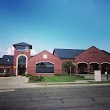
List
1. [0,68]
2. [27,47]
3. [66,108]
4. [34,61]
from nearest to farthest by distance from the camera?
[66,108]
[34,61]
[27,47]
[0,68]

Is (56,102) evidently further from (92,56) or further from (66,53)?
(66,53)

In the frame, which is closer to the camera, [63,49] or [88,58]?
[88,58]

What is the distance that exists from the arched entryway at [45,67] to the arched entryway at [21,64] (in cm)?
453

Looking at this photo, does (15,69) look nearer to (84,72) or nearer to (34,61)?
(34,61)

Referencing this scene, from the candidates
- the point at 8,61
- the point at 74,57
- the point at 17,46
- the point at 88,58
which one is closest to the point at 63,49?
the point at 74,57

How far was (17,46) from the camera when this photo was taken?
48.8m

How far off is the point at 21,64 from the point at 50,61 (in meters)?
8.99

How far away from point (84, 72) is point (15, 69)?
Answer: 21282mm

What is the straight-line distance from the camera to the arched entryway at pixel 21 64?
47241 mm

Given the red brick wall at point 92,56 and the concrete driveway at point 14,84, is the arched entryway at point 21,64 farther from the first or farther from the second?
the concrete driveway at point 14,84

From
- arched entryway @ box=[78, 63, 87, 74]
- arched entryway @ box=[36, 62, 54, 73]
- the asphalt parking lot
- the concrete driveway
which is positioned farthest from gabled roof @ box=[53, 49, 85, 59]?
the asphalt parking lot

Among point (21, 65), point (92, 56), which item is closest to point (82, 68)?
point (92, 56)

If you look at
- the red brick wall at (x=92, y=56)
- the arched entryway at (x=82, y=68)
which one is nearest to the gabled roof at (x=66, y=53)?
the red brick wall at (x=92, y=56)

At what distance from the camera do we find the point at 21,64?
47312 millimetres
